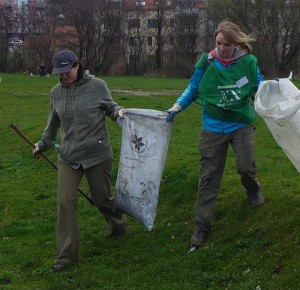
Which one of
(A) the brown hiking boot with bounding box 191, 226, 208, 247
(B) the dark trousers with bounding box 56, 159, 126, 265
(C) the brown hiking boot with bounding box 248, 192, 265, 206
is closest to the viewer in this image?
(B) the dark trousers with bounding box 56, 159, 126, 265

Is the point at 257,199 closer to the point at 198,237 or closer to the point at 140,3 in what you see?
the point at 198,237

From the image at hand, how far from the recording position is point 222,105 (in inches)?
243

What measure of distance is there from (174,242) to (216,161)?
1.14 metres

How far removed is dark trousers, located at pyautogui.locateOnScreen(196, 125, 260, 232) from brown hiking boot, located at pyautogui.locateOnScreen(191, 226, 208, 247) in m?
0.05

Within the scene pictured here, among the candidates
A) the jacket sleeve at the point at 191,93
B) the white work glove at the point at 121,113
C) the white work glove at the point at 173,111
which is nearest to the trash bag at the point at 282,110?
the jacket sleeve at the point at 191,93

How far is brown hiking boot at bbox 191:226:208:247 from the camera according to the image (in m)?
6.55

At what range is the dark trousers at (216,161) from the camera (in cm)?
627

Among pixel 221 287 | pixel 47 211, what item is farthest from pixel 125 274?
pixel 47 211

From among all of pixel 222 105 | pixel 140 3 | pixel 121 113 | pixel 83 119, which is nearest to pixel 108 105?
pixel 121 113

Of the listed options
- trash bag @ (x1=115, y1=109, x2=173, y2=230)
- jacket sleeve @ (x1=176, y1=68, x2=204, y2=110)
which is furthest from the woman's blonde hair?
trash bag @ (x1=115, y1=109, x2=173, y2=230)

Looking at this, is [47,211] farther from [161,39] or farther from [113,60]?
[161,39]

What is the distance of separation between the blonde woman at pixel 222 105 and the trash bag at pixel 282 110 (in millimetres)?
252

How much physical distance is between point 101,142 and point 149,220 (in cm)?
98

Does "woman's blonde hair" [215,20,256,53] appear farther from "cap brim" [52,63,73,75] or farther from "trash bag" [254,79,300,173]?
"cap brim" [52,63,73,75]
